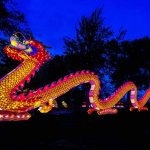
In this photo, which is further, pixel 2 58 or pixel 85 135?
pixel 2 58

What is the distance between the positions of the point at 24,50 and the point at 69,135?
2.48 m

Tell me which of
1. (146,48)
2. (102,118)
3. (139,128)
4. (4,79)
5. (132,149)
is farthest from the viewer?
(146,48)

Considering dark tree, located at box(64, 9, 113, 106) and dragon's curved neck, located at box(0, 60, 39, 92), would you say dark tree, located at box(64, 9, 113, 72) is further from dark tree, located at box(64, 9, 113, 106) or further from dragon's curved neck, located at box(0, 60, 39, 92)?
Result: dragon's curved neck, located at box(0, 60, 39, 92)

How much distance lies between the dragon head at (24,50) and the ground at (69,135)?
1.63 m

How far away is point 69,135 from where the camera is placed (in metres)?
7.13

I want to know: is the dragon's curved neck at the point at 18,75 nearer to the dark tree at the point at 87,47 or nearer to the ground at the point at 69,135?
the ground at the point at 69,135

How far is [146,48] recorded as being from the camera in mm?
26781

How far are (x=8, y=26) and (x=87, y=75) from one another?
431cm

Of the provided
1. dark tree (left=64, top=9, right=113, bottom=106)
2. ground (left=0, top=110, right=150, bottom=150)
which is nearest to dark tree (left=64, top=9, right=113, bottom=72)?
dark tree (left=64, top=9, right=113, bottom=106)

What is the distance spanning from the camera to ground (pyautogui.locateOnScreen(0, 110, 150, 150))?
5896mm

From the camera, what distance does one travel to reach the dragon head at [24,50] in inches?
284

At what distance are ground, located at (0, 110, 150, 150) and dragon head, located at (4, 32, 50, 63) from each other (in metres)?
1.63

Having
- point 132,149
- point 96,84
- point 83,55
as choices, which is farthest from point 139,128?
point 83,55

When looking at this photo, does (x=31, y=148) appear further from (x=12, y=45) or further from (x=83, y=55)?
(x=83, y=55)
